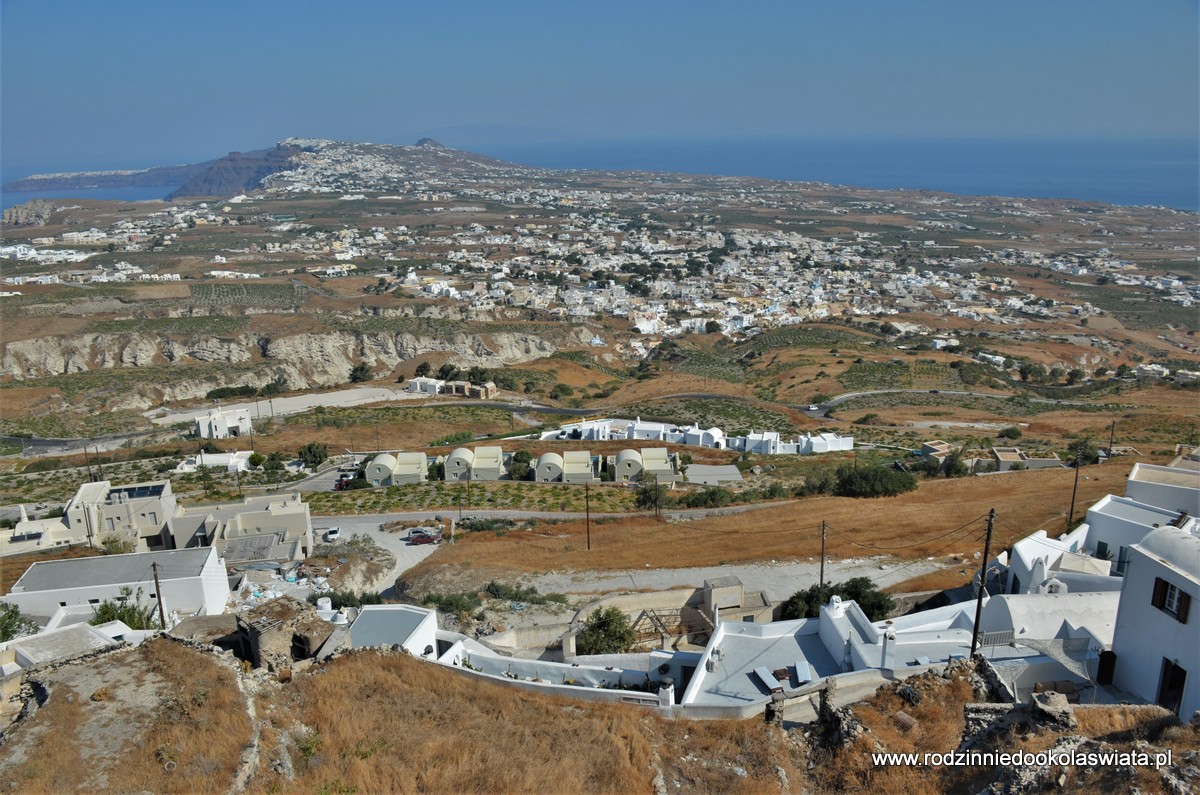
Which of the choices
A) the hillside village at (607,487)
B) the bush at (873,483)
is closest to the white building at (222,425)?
the hillside village at (607,487)

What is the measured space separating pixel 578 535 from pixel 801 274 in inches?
3300

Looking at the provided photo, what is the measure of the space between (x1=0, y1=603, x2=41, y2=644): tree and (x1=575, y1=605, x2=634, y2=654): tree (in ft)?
31.3

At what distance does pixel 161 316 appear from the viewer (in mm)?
65062

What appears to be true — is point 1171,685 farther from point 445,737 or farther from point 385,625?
point 385,625

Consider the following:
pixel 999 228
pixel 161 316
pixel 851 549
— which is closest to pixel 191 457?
pixel 851 549

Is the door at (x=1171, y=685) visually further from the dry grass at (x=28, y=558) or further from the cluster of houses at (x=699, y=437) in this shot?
the cluster of houses at (x=699, y=437)

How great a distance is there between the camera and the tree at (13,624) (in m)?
14.4

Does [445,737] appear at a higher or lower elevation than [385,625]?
higher

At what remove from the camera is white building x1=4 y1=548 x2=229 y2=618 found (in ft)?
53.7

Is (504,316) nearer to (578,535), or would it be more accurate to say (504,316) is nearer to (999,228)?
(578,535)

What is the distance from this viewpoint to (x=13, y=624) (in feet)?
48.9

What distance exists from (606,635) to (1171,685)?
8.41 m

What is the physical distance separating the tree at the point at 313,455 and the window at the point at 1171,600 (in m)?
29.6

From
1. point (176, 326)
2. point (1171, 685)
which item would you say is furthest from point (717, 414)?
point (176, 326)
